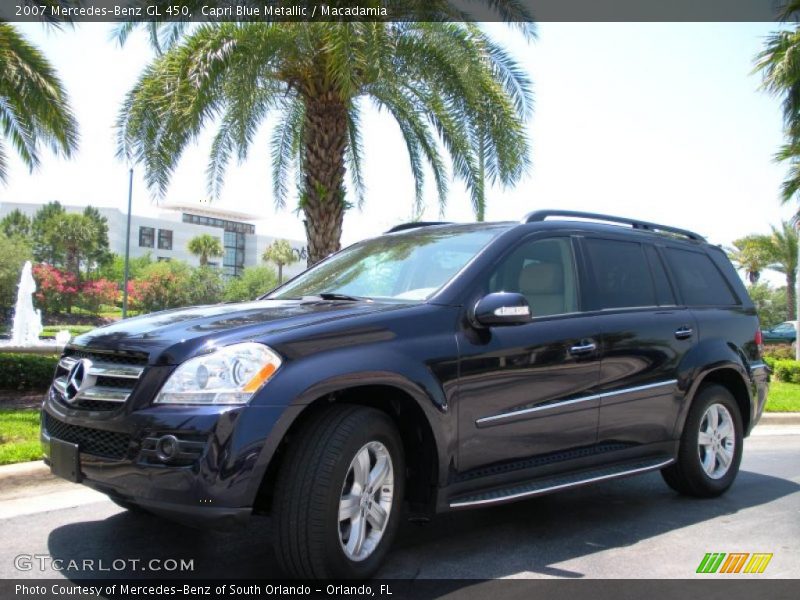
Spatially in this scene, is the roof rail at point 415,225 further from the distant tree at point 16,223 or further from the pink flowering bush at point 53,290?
the distant tree at point 16,223

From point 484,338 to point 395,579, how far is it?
128 centimetres

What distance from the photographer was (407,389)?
3781 millimetres

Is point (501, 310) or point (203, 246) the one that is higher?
point (203, 246)

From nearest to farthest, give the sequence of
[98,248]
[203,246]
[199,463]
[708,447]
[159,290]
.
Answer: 1. [199,463]
2. [708,447]
3. [159,290]
4. [98,248]
5. [203,246]

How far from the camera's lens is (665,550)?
14.7 ft

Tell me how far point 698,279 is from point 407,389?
319 centimetres

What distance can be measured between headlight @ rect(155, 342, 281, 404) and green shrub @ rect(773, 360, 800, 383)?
17.5 meters

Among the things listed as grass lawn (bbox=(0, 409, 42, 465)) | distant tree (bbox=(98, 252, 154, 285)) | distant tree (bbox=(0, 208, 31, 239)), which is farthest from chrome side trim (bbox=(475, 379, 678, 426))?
distant tree (bbox=(0, 208, 31, 239))

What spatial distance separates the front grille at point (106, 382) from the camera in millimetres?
3537

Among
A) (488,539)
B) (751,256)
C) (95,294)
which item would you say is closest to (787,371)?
(488,539)

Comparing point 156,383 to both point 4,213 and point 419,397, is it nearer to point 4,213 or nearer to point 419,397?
point 419,397

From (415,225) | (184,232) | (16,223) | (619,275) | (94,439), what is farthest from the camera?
(184,232)

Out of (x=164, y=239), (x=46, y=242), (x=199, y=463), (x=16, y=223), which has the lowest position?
(x=199, y=463)

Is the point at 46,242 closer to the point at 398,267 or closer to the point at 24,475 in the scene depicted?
the point at 24,475
